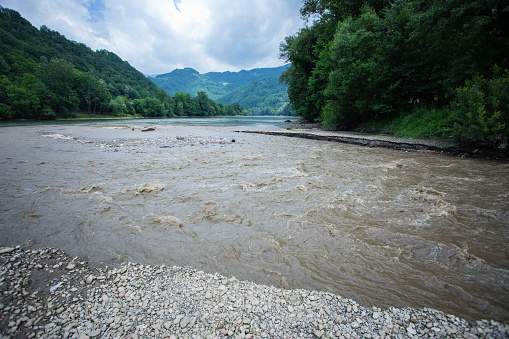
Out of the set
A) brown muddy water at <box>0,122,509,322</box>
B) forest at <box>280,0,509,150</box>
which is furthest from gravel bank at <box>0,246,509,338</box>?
forest at <box>280,0,509,150</box>

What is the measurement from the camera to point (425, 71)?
68.3ft

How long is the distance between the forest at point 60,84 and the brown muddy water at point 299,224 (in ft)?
237

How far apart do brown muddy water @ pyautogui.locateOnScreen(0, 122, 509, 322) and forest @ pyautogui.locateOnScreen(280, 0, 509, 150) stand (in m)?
4.00

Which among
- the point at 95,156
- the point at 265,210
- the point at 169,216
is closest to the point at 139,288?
the point at 169,216

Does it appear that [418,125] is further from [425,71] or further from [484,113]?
[484,113]

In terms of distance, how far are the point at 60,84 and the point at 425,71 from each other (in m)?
102

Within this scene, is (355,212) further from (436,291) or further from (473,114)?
(473,114)

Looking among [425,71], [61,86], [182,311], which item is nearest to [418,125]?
[425,71]

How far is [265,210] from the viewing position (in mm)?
6562

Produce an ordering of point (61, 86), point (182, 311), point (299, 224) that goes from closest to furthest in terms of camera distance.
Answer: point (182, 311) → point (299, 224) → point (61, 86)

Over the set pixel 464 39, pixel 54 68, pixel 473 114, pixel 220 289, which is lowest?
pixel 220 289

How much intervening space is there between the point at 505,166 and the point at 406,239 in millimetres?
11519

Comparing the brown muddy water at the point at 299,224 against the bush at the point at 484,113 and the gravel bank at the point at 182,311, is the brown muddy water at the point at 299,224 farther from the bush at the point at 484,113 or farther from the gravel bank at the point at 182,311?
the bush at the point at 484,113

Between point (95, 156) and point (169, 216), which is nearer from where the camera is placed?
point (169, 216)
